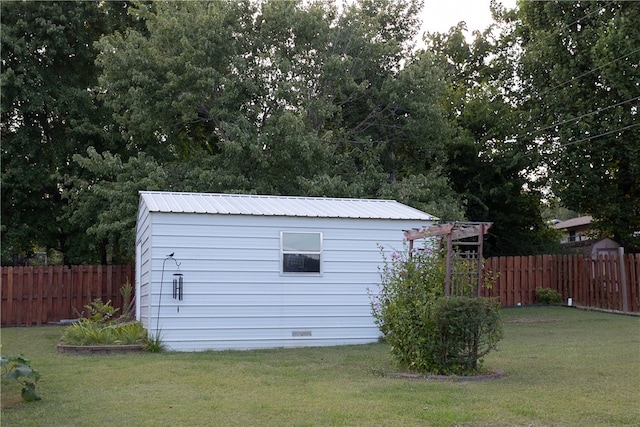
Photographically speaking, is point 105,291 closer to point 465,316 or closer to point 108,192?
point 108,192

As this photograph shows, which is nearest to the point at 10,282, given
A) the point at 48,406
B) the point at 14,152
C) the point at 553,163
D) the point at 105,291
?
the point at 105,291

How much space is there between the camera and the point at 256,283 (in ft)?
39.8

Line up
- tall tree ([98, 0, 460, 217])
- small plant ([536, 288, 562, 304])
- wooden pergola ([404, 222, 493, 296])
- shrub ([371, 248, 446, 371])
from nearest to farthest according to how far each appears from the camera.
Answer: shrub ([371, 248, 446, 371]) < wooden pergola ([404, 222, 493, 296]) < tall tree ([98, 0, 460, 217]) < small plant ([536, 288, 562, 304])

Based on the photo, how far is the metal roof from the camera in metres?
12.1

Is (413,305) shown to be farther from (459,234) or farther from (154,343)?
(154,343)

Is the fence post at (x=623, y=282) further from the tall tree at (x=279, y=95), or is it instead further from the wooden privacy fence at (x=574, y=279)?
the tall tree at (x=279, y=95)

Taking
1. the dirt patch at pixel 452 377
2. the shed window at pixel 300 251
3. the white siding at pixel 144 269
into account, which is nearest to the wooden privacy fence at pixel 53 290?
the white siding at pixel 144 269

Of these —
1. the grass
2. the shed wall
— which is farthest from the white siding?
the grass

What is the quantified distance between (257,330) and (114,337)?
2.42 meters

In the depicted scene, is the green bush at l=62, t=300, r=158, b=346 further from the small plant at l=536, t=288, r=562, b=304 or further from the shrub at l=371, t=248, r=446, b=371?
the small plant at l=536, t=288, r=562, b=304

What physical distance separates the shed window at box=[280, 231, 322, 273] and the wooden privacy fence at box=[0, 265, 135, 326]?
766 cm

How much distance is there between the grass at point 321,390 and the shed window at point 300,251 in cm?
167

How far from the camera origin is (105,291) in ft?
61.1

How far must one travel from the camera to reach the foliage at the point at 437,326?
8125 mm
